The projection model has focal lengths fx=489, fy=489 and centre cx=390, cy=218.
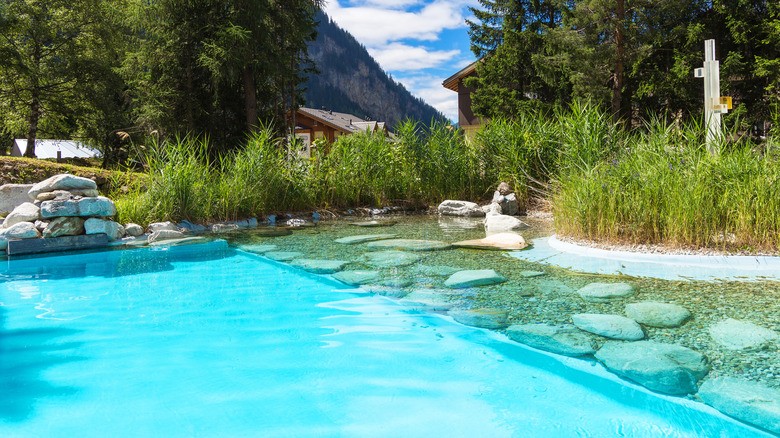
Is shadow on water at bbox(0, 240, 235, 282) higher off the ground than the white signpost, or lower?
lower

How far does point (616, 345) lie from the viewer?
241 cm

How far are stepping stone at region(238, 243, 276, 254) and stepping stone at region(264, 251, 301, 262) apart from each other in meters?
0.15

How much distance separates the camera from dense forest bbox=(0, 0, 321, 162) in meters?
14.0

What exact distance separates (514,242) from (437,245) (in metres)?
0.85

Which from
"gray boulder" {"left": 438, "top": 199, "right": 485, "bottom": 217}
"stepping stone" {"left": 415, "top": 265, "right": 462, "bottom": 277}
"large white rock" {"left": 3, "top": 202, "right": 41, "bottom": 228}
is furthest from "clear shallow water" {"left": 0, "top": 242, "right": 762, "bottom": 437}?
"gray boulder" {"left": 438, "top": 199, "right": 485, "bottom": 217}

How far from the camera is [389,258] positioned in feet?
15.8

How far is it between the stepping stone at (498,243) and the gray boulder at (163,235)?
355cm

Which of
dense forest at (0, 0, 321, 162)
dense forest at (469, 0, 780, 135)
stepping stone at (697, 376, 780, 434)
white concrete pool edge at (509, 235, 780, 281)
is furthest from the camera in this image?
dense forest at (0, 0, 321, 162)

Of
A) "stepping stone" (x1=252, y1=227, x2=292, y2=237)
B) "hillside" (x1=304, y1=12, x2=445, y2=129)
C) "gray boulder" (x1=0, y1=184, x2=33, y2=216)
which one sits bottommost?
"stepping stone" (x1=252, y1=227, x2=292, y2=237)

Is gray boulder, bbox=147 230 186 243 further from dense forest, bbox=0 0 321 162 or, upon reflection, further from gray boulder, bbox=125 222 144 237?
dense forest, bbox=0 0 321 162

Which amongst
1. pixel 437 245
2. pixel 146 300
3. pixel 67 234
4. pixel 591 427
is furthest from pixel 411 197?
pixel 591 427

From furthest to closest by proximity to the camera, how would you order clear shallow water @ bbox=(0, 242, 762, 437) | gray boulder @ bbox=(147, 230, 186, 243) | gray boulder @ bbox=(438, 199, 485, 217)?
gray boulder @ bbox=(438, 199, 485, 217), gray boulder @ bbox=(147, 230, 186, 243), clear shallow water @ bbox=(0, 242, 762, 437)

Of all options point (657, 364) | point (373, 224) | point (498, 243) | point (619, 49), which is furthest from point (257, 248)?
point (619, 49)

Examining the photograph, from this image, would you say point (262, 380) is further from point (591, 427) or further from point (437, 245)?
point (437, 245)
